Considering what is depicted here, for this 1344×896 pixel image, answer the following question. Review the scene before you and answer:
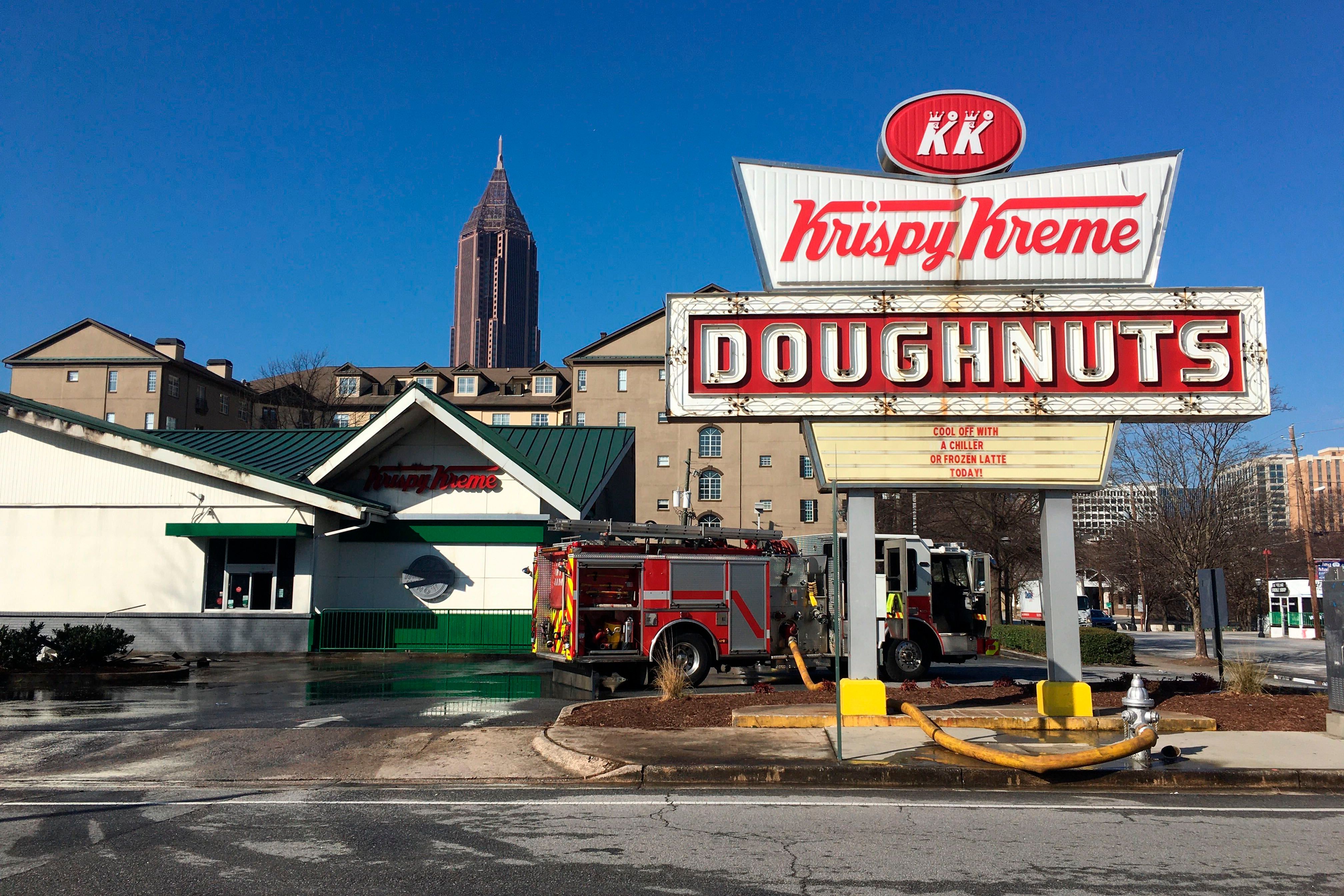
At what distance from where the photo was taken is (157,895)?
6.11 metres

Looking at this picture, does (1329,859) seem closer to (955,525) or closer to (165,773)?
(165,773)

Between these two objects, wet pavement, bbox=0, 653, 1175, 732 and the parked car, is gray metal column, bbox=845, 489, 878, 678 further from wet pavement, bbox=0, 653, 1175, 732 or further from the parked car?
the parked car

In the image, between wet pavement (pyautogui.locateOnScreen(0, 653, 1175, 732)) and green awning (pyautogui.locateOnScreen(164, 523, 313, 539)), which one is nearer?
wet pavement (pyautogui.locateOnScreen(0, 653, 1175, 732))

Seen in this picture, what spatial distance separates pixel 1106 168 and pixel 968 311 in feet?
8.85

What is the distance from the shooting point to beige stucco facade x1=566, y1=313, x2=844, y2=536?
2788 inches

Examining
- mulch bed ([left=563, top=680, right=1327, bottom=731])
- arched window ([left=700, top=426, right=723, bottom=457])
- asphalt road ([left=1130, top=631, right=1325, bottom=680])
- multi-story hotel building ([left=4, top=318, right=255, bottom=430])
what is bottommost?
asphalt road ([left=1130, top=631, right=1325, bottom=680])

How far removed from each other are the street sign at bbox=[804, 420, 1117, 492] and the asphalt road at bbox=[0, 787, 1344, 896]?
15.3ft

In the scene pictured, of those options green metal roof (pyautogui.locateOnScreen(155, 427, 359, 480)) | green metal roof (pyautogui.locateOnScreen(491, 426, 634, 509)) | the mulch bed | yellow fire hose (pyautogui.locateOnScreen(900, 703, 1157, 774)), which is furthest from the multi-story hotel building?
yellow fire hose (pyautogui.locateOnScreen(900, 703, 1157, 774))

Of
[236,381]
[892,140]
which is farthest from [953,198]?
[236,381]

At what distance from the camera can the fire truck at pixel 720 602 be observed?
17016 millimetres

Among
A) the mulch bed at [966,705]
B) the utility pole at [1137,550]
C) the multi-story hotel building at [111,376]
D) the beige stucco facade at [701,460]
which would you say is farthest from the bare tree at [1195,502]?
the multi-story hotel building at [111,376]

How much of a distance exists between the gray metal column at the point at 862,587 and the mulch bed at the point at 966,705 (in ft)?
2.92

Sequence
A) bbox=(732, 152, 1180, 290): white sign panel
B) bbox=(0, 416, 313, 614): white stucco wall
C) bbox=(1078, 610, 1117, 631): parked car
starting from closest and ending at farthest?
bbox=(732, 152, 1180, 290): white sign panel < bbox=(0, 416, 313, 614): white stucco wall < bbox=(1078, 610, 1117, 631): parked car

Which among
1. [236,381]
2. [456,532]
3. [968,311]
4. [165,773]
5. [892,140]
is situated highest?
[236,381]
